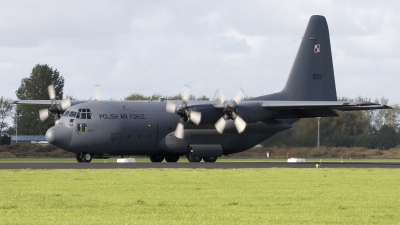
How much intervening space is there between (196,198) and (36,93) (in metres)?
71.5

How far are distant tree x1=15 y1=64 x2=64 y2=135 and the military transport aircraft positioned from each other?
139ft

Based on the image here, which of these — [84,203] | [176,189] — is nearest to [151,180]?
[176,189]

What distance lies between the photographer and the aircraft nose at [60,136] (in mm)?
37219

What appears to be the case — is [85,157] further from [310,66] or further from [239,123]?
[310,66]

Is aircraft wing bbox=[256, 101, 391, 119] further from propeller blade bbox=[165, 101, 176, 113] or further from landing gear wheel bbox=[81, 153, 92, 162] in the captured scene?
landing gear wheel bbox=[81, 153, 92, 162]

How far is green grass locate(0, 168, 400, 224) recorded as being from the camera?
13672 mm

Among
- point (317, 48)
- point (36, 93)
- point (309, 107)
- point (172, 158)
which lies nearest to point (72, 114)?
point (172, 158)

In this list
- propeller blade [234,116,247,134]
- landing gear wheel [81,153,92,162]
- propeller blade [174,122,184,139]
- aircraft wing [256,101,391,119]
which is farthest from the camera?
propeller blade [174,122,184,139]

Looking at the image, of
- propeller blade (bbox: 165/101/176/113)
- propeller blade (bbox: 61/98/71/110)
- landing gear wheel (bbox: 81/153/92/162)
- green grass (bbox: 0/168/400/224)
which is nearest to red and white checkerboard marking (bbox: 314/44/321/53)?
propeller blade (bbox: 165/101/176/113)

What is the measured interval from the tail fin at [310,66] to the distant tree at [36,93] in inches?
1703

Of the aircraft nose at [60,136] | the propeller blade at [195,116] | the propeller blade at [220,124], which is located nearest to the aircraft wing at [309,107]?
the propeller blade at [220,124]

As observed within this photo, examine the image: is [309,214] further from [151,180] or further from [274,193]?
[151,180]

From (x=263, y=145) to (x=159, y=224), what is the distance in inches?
1233

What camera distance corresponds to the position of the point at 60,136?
122 feet
